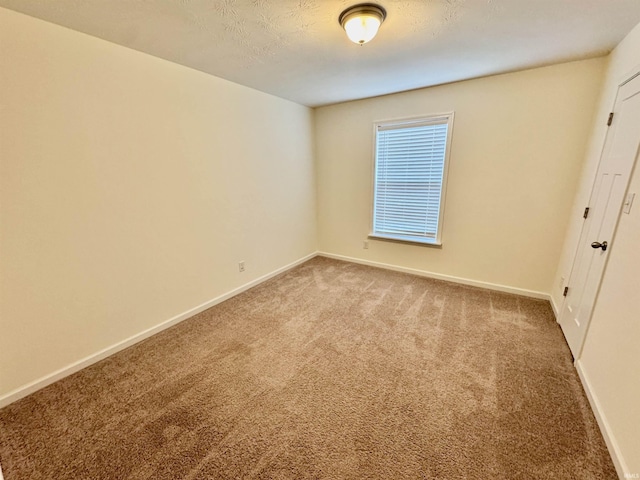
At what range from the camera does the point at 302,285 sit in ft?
11.1

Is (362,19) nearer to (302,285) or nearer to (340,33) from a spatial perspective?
(340,33)

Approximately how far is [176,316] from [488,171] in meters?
3.70

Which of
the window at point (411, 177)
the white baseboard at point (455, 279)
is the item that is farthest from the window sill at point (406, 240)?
the white baseboard at point (455, 279)

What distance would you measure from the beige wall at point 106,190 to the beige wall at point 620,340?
3158mm

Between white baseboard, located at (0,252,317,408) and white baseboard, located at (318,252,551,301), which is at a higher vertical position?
white baseboard, located at (318,252,551,301)

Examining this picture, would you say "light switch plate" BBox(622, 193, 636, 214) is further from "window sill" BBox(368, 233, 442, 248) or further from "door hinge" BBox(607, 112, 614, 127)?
"window sill" BBox(368, 233, 442, 248)

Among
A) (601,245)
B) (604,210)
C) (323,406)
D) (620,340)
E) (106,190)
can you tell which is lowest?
(323,406)

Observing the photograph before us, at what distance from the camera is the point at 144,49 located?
6.63ft

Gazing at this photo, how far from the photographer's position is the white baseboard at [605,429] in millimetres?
1221

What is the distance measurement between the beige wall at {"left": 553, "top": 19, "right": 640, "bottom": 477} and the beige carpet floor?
0.38 ft

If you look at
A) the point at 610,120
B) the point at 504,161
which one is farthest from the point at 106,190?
the point at 610,120

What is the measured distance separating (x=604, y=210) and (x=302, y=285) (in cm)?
287

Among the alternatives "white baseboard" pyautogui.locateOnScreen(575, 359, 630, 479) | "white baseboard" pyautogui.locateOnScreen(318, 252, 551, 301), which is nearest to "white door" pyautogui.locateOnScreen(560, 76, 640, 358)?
"white baseboard" pyautogui.locateOnScreen(575, 359, 630, 479)

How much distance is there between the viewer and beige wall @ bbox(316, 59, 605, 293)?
8.15 ft
